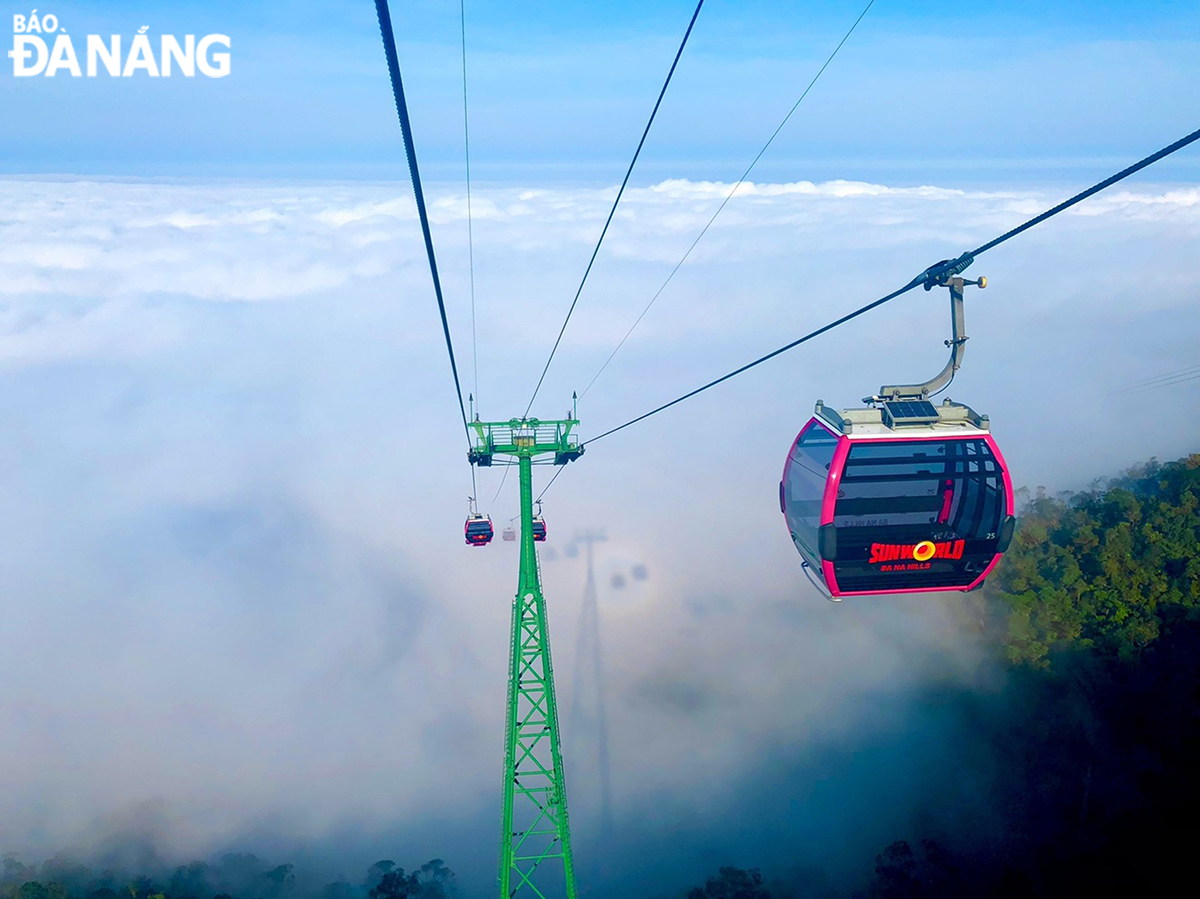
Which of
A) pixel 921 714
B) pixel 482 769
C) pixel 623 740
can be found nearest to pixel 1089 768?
pixel 921 714

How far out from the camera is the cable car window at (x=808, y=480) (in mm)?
13273

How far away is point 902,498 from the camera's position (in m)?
13.3

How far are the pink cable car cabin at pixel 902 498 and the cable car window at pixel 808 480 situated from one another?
0.02 meters

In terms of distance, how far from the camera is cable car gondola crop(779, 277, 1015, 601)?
12805 mm

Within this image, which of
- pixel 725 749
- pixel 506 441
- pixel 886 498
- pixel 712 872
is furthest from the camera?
pixel 725 749

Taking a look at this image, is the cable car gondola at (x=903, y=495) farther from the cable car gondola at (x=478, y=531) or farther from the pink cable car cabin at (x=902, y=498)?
the cable car gondola at (x=478, y=531)

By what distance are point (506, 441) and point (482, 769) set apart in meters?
75.9

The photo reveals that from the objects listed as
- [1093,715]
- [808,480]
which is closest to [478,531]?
[808,480]

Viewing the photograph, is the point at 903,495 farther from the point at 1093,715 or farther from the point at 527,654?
the point at 1093,715

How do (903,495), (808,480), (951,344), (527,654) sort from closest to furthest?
(951,344), (903,495), (808,480), (527,654)

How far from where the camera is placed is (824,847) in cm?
6278

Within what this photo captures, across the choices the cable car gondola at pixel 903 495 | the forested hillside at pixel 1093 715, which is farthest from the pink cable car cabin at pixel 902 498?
the forested hillside at pixel 1093 715

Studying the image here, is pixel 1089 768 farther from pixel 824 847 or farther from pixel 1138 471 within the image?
pixel 1138 471

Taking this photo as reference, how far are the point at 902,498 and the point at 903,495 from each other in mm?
60
